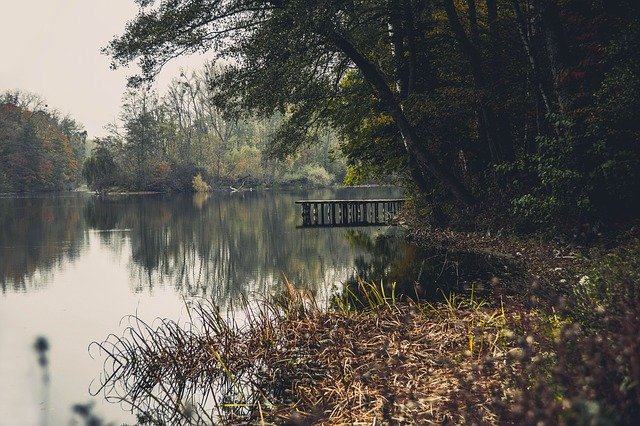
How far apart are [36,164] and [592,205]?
264ft

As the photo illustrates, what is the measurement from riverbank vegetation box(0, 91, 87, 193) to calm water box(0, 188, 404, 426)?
5104 centimetres

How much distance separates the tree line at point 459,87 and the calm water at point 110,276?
4.02m

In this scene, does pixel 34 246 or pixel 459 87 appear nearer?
pixel 459 87

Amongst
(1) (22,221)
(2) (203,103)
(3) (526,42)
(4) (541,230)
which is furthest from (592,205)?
(2) (203,103)

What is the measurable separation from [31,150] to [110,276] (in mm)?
70532


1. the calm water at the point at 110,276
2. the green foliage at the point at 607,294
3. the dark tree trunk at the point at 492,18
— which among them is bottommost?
the calm water at the point at 110,276

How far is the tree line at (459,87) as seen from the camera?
13289 millimetres

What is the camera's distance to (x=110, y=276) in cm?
1683

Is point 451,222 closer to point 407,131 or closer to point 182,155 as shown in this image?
point 407,131

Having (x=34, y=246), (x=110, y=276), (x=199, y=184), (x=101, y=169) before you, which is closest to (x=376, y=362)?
(x=110, y=276)

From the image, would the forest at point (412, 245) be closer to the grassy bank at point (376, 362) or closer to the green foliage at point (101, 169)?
the grassy bank at point (376, 362)

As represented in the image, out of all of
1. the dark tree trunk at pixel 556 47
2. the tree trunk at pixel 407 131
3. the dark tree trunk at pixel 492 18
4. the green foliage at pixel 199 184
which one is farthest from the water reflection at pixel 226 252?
the green foliage at pixel 199 184

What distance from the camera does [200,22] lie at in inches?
664

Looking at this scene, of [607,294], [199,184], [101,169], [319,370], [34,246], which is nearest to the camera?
[607,294]
